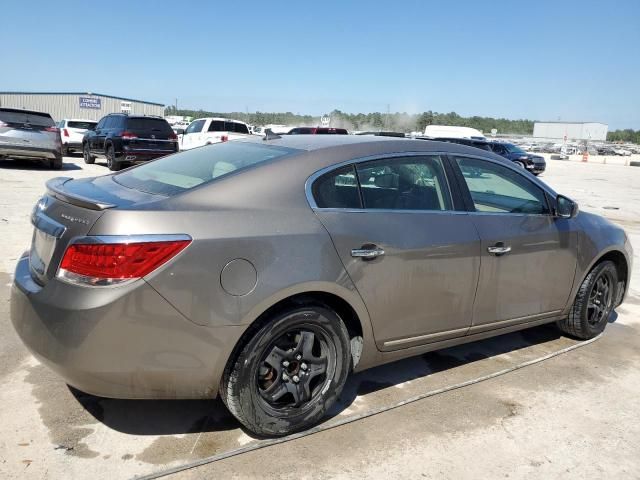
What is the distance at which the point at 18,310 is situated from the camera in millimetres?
2750

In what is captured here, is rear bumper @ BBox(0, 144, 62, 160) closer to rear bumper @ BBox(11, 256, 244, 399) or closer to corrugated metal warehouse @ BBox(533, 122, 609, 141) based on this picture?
rear bumper @ BBox(11, 256, 244, 399)

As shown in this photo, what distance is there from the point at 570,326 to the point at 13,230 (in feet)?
22.2

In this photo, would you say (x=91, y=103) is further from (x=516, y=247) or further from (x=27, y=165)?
(x=516, y=247)

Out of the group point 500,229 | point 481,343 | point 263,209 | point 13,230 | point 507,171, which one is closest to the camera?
point 263,209

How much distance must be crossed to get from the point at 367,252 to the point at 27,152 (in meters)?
14.2

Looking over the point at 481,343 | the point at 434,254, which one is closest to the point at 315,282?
the point at 434,254

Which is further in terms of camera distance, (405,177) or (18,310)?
(405,177)

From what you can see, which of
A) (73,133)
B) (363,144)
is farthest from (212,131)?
(363,144)

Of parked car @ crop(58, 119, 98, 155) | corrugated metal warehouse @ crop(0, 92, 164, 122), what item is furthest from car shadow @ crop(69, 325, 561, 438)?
corrugated metal warehouse @ crop(0, 92, 164, 122)

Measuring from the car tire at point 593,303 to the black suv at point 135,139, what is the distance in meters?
13.1

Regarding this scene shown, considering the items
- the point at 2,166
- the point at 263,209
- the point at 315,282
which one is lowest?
the point at 2,166

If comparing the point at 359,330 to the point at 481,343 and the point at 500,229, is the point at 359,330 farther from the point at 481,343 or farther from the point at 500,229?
the point at 481,343

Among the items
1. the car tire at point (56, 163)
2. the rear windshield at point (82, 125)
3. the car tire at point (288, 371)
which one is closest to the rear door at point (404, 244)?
the car tire at point (288, 371)

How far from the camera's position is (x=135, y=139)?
15305mm
